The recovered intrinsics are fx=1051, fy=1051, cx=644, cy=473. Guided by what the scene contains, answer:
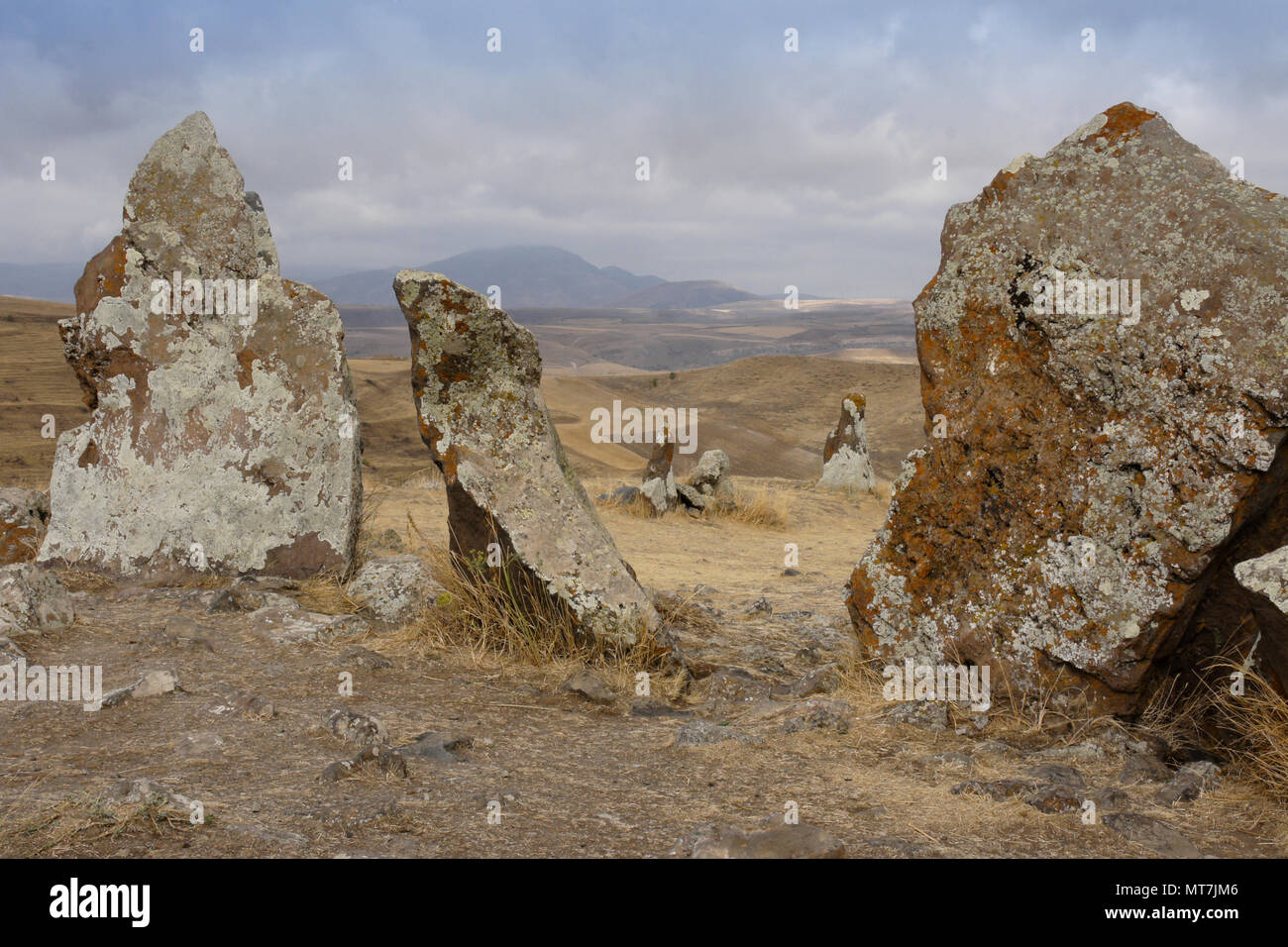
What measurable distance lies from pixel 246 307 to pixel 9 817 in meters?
4.63

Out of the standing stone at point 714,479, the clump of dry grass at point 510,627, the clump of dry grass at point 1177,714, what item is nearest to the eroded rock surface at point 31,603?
the clump of dry grass at point 510,627

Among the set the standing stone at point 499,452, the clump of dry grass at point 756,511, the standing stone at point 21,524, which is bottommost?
the clump of dry grass at point 756,511

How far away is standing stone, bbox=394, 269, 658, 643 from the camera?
564cm

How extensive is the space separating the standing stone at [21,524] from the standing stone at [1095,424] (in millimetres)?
5602

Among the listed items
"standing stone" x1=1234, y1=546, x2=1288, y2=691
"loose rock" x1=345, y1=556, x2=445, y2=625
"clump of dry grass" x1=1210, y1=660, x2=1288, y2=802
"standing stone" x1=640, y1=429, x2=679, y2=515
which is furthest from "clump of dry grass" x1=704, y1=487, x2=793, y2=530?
"standing stone" x1=1234, y1=546, x2=1288, y2=691

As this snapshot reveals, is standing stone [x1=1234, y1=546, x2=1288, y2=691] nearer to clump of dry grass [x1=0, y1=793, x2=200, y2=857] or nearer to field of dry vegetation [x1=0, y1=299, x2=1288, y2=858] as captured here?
field of dry vegetation [x1=0, y1=299, x2=1288, y2=858]

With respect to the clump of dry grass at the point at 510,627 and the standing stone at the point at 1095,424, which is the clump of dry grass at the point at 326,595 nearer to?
the clump of dry grass at the point at 510,627

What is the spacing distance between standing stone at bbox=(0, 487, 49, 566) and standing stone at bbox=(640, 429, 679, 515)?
24.5 feet

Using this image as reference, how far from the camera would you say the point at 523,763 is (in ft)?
13.4

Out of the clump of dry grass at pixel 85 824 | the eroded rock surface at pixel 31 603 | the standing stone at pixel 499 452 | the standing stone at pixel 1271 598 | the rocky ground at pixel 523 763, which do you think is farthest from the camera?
the standing stone at pixel 499 452

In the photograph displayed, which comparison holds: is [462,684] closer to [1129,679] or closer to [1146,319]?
[1129,679]

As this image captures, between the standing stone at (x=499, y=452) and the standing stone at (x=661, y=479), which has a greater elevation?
the standing stone at (x=499, y=452)

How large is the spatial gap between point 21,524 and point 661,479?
25.6 feet

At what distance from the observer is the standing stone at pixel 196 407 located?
684cm
